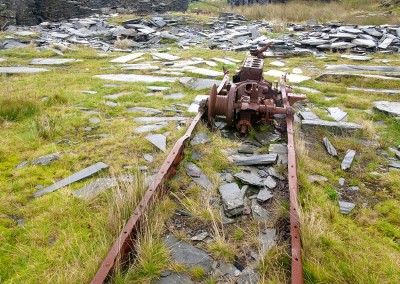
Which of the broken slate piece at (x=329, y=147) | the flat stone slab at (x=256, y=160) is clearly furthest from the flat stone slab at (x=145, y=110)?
the broken slate piece at (x=329, y=147)

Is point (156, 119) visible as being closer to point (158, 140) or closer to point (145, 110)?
point (145, 110)

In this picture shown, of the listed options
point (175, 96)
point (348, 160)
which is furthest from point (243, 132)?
point (175, 96)

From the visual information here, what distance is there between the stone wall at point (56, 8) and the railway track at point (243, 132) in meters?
14.0

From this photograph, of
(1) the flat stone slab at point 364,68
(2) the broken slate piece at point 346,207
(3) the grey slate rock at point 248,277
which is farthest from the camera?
(1) the flat stone slab at point 364,68

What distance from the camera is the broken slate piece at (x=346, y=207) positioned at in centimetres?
266

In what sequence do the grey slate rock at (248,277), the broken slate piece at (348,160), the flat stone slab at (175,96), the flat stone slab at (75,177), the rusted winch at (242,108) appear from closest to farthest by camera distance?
Answer: 1. the grey slate rock at (248,277)
2. the flat stone slab at (75,177)
3. the broken slate piece at (348,160)
4. the rusted winch at (242,108)
5. the flat stone slab at (175,96)

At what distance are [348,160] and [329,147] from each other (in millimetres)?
344

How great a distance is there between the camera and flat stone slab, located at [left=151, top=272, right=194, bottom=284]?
190cm

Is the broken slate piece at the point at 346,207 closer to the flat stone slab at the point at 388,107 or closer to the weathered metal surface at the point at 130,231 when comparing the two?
the weathered metal surface at the point at 130,231

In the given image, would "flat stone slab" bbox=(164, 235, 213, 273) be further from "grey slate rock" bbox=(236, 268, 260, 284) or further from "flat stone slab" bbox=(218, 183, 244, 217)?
"flat stone slab" bbox=(218, 183, 244, 217)

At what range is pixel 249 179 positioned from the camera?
9.67 ft

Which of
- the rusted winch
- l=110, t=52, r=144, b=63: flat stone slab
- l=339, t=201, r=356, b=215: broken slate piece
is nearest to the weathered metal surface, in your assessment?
the rusted winch

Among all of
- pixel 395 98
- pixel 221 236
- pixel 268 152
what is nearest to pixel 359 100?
pixel 395 98

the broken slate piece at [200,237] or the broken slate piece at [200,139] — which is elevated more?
the broken slate piece at [200,139]
